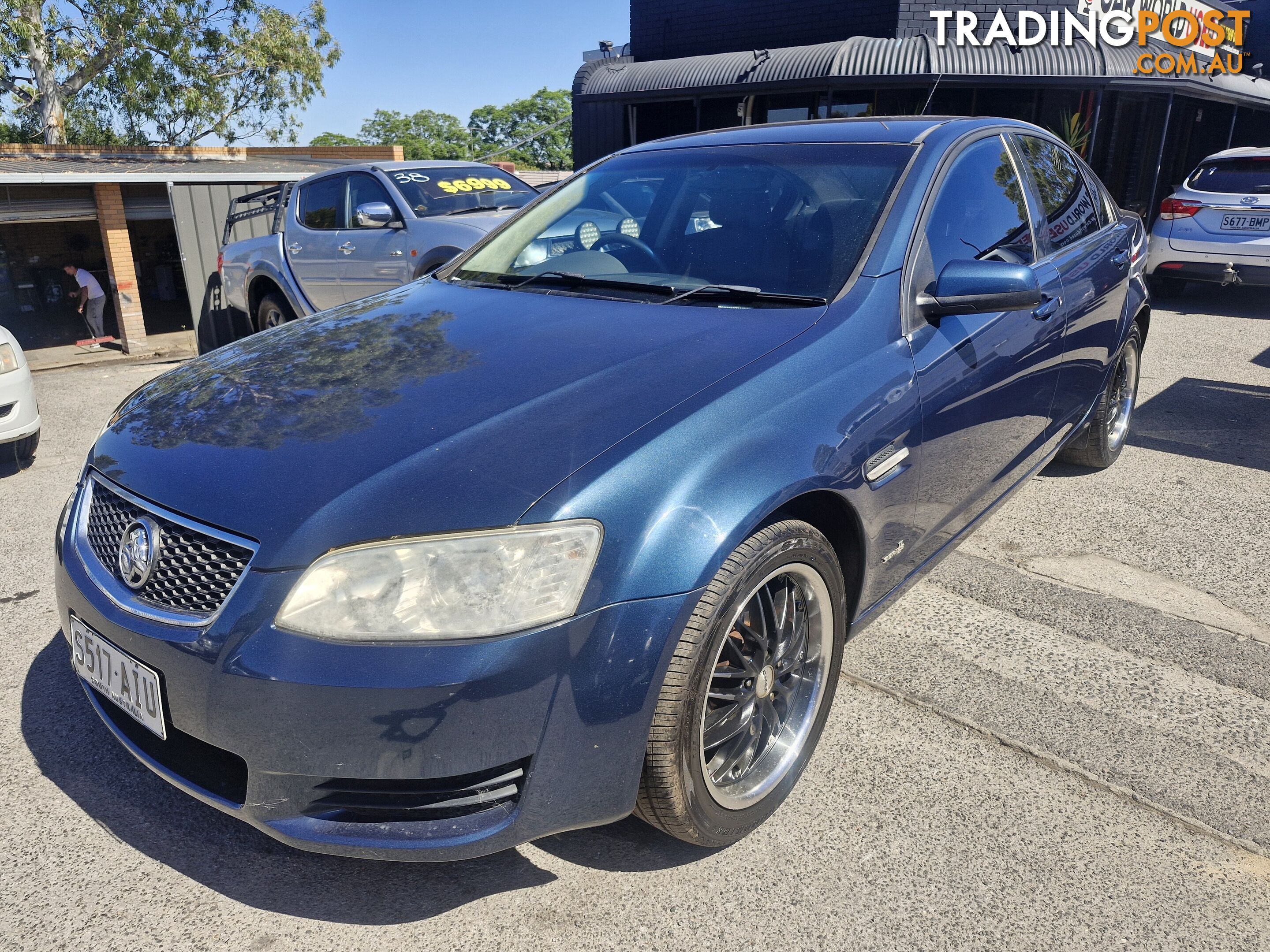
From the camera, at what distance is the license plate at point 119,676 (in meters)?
1.98

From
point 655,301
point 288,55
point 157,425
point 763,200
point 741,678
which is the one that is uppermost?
point 288,55

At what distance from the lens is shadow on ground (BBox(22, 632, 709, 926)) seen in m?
2.12

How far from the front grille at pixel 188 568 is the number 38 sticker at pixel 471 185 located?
19.7ft

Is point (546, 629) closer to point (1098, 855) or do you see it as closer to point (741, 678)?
point (741, 678)

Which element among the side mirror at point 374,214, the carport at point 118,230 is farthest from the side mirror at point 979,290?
the carport at point 118,230

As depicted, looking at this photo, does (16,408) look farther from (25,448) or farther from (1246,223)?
(1246,223)

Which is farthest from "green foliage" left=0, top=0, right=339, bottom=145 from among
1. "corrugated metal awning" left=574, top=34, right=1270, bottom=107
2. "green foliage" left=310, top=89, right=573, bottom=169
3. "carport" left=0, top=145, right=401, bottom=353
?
A: "green foliage" left=310, top=89, right=573, bottom=169

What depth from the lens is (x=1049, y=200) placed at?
372 cm

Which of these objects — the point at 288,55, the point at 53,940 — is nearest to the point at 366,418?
the point at 53,940

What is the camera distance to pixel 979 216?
314 centimetres

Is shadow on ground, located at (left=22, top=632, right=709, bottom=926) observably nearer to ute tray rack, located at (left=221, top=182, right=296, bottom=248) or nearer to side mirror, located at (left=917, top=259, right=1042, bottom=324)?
side mirror, located at (left=917, top=259, right=1042, bottom=324)

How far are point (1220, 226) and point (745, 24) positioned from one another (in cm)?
998

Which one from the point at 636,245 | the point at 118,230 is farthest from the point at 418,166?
the point at 118,230

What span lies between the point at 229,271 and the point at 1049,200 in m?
7.66
